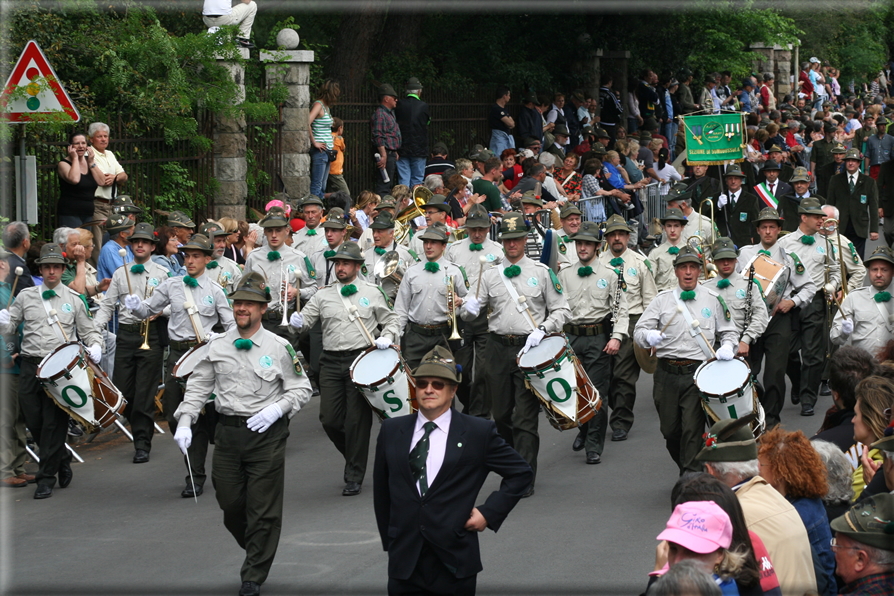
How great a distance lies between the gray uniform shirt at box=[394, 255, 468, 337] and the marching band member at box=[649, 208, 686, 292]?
2.26 meters

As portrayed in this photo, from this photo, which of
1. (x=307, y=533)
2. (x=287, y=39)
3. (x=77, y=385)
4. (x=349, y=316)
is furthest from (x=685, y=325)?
(x=287, y=39)

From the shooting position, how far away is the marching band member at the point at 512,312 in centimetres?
1002

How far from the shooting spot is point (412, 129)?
1956cm

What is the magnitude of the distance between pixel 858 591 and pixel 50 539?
19.9ft

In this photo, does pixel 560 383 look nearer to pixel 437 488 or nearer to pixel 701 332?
pixel 701 332

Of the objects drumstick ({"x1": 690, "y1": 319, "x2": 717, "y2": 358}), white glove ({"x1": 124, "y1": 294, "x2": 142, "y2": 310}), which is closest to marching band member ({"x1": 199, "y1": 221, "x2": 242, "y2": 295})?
white glove ({"x1": 124, "y1": 294, "x2": 142, "y2": 310})

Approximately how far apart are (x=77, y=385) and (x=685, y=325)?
204 inches

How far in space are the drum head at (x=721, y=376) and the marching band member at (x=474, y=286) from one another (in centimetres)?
233

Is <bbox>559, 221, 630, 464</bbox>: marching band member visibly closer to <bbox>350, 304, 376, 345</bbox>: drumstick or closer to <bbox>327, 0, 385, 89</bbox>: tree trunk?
<bbox>350, 304, 376, 345</bbox>: drumstick

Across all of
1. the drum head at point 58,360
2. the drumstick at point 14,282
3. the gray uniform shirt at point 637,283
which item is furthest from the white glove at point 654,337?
the drumstick at point 14,282

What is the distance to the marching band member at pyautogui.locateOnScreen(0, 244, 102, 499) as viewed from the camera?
9.63 meters

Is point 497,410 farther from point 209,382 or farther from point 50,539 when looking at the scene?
point 50,539

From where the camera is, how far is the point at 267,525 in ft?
24.4

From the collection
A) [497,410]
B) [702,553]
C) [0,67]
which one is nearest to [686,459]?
[497,410]
